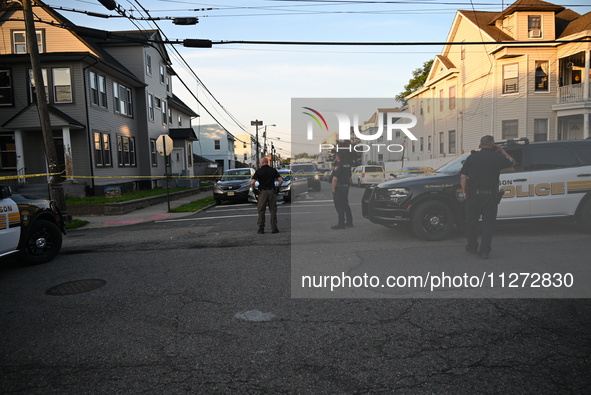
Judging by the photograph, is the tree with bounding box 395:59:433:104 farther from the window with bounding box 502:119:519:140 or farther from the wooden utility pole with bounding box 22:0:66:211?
the wooden utility pole with bounding box 22:0:66:211

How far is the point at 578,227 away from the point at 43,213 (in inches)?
405

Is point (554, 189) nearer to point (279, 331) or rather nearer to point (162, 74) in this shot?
point (279, 331)

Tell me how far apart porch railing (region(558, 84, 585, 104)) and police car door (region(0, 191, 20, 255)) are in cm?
2698

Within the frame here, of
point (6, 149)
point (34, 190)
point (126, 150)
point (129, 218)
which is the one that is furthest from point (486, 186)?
point (126, 150)

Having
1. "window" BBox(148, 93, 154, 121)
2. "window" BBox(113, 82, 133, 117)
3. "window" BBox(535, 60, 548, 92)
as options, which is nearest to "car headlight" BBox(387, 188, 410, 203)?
"window" BBox(113, 82, 133, 117)

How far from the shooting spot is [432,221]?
7.88m

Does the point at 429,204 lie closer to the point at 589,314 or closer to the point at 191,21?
the point at 589,314

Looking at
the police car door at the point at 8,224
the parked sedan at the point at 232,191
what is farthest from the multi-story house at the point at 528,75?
the police car door at the point at 8,224

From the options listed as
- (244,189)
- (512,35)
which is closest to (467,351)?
(244,189)

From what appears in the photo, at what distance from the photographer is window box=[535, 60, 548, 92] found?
25047 millimetres

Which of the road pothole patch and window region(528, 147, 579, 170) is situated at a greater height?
window region(528, 147, 579, 170)

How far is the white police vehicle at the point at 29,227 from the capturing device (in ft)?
21.6

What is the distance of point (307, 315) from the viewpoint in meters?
4.46

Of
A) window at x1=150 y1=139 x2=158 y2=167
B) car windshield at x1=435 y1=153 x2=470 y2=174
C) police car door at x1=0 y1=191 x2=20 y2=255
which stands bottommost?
police car door at x1=0 y1=191 x2=20 y2=255
